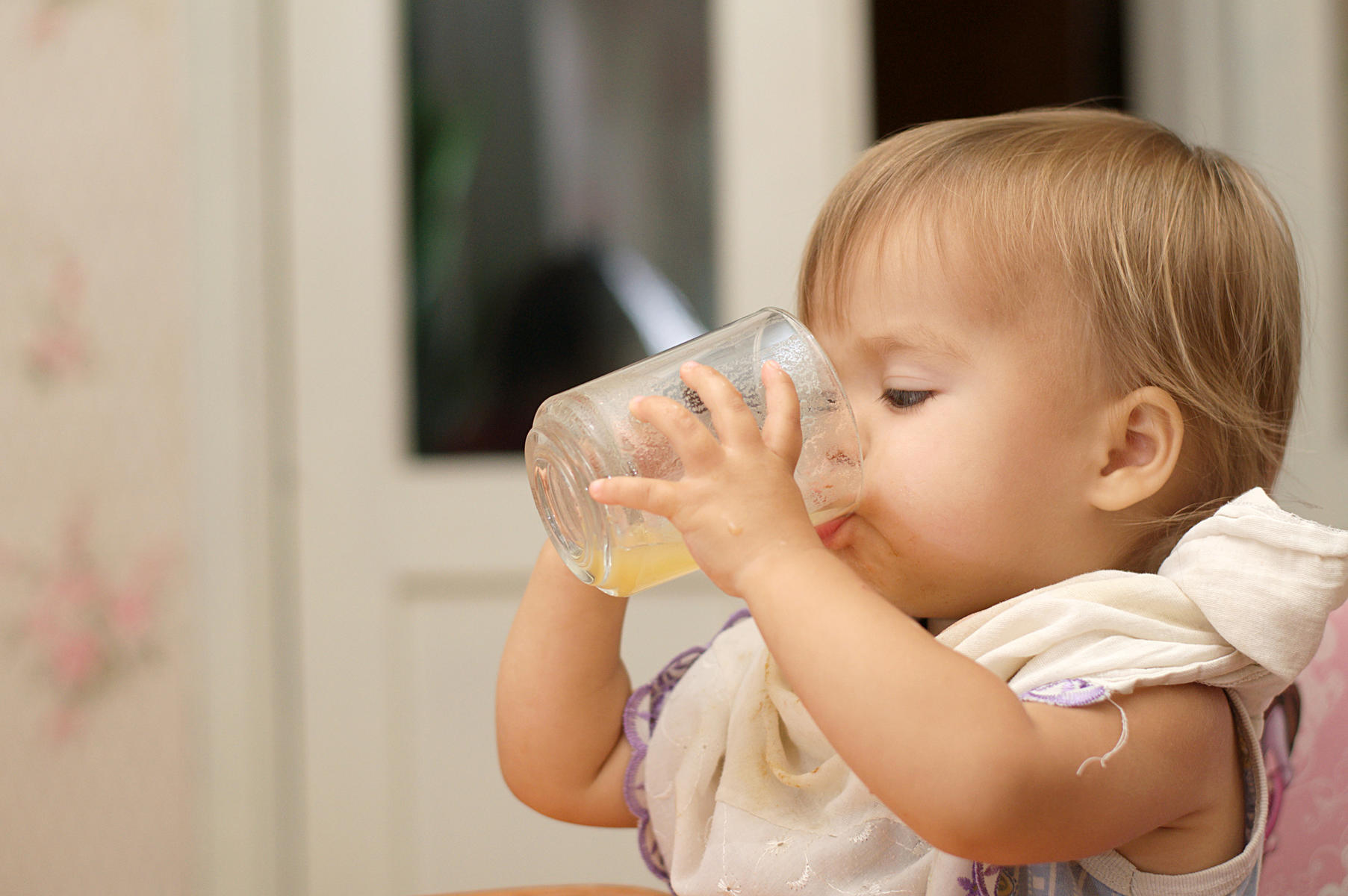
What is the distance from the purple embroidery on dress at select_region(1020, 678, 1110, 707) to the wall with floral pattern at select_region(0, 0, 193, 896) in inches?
52.6

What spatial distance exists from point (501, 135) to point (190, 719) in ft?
3.07

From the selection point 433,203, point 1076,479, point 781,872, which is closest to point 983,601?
point 1076,479

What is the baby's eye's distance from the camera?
2.05 ft

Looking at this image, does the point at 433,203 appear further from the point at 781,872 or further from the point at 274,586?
the point at 781,872

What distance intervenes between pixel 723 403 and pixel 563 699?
0.28 meters

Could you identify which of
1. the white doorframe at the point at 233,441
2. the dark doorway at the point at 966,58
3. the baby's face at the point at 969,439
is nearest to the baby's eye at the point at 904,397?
the baby's face at the point at 969,439

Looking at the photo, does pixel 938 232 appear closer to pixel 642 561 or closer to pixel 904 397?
pixel 904 397

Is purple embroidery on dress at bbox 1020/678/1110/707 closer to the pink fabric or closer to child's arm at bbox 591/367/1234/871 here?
child's arm at bbox 591/367/1234/871

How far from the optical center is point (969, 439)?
61cm

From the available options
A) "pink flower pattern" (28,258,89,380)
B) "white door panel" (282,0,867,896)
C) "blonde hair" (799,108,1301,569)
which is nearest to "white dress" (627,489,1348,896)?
"blonde hair" (799,108,1301,569)

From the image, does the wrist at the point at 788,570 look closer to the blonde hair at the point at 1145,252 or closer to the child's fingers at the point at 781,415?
the child's fingers at the point at 781,415

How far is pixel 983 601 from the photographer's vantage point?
659 millimetres

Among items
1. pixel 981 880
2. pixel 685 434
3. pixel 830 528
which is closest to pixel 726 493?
pixel 685 434

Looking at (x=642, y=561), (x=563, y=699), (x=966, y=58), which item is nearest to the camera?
(x=642, y=561)
